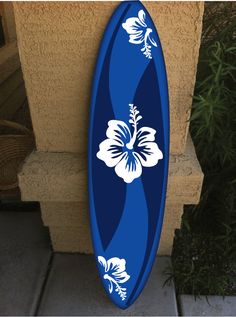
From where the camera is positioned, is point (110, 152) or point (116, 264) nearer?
point (110, 152)

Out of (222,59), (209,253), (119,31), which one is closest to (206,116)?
(222,59)

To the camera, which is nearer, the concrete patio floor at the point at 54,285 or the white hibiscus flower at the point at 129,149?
the white hibiscus flower at the point at 129,149

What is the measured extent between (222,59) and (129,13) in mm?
622

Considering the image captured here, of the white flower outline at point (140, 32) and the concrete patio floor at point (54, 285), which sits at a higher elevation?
the white flower outline at point (140, 32)

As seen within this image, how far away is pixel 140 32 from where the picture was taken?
1.63 m

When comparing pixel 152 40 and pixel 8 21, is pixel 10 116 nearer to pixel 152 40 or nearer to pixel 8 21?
pixel 8 21

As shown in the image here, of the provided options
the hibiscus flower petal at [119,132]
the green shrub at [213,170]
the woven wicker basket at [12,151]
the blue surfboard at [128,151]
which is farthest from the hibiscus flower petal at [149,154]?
the woven wicker basket at [12,151]

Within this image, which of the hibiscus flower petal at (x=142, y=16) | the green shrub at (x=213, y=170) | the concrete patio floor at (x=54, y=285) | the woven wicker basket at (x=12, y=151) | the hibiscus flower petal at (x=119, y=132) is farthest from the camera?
the woven wicker basket at (x=12, y=151)

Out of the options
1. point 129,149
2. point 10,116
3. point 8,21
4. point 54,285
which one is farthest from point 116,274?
point 8,21

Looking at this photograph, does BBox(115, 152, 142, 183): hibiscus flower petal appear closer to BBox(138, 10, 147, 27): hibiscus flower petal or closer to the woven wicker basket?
BBox(138, 10, 147, 27): hibiscus flower petal

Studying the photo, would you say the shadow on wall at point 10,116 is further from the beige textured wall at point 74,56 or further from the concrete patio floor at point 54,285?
the beige textured wall at point 74,56

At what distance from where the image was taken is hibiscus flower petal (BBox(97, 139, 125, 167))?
1.78m

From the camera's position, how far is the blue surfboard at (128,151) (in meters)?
1.65

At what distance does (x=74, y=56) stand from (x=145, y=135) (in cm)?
53
